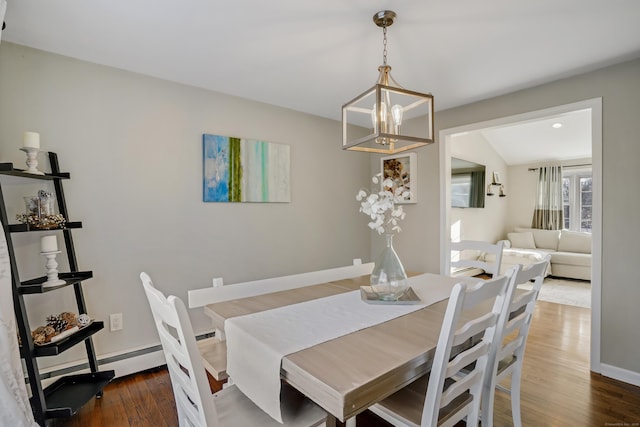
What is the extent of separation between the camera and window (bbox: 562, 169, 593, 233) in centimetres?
607

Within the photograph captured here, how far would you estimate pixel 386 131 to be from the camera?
149cm

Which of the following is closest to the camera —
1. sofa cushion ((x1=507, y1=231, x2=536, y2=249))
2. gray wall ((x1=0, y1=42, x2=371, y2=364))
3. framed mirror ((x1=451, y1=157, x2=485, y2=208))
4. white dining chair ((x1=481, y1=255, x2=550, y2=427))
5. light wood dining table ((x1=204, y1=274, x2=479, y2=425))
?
light wood dining table ((x1=204, y1=274, x2=479, y2=425))

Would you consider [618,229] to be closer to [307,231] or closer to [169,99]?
[307,231]

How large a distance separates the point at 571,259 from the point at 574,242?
55 centimetres

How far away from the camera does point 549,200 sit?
6.23m

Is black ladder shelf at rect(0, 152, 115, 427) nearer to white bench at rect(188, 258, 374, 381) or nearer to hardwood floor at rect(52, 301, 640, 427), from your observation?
hardwood floor at rect(52, 301, 640, 427)

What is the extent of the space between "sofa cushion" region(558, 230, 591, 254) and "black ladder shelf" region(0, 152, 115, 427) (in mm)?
6933

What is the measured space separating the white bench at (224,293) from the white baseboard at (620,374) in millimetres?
2004

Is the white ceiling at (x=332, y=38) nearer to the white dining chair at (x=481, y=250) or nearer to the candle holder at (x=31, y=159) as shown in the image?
the candle holder at (x=31, y=159)

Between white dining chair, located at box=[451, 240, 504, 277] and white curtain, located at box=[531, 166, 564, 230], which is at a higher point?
white curtain, located at box=[531, 166, 564, 230]

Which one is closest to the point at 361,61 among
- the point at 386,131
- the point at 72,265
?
the point at 386,131

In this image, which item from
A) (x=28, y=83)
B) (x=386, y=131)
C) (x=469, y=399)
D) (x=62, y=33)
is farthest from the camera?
(x=28, y=83)

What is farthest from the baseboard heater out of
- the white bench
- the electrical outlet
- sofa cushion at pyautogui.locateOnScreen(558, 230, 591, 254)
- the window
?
the window

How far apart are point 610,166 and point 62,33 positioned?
3.73 metres
